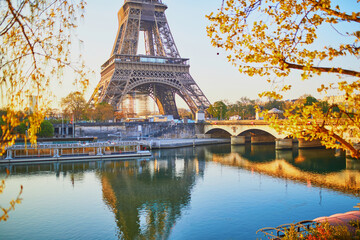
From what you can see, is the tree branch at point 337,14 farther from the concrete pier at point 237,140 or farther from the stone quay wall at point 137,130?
the stone quay wall at point 137,130

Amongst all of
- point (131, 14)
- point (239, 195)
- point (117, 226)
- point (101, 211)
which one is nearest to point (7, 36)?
point (117, 226)

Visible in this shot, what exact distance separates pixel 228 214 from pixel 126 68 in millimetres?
51172

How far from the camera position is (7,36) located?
5.54 metres

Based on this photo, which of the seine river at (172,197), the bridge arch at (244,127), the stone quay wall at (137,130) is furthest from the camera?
the stone quay wall at (137,130)

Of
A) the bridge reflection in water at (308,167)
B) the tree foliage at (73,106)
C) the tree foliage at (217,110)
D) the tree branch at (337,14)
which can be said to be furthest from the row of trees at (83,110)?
the tree branch at (337,14)

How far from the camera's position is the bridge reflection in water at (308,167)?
A: 24539 mm

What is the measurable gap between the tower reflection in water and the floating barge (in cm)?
388

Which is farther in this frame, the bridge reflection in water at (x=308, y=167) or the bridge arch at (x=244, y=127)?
the bridge arch at (x=244, y=127)

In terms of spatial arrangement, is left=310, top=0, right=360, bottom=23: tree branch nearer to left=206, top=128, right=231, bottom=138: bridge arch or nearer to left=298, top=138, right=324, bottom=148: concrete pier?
left=298, top=138, right=324, bottom=148: concrete pier

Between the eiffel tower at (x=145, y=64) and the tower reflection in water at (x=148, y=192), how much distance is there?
29822 mm

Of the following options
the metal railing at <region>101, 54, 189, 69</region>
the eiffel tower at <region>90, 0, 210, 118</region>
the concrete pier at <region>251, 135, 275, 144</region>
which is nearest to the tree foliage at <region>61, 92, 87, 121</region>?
the eiffel tower at <region>90, 0, 210, 118</region>

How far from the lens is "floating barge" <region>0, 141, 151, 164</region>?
117 ft

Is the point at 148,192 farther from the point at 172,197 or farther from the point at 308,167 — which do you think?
the point at 308,167

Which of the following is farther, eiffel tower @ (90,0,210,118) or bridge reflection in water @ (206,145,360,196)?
eiffel tower @ (90,0,210,118)
